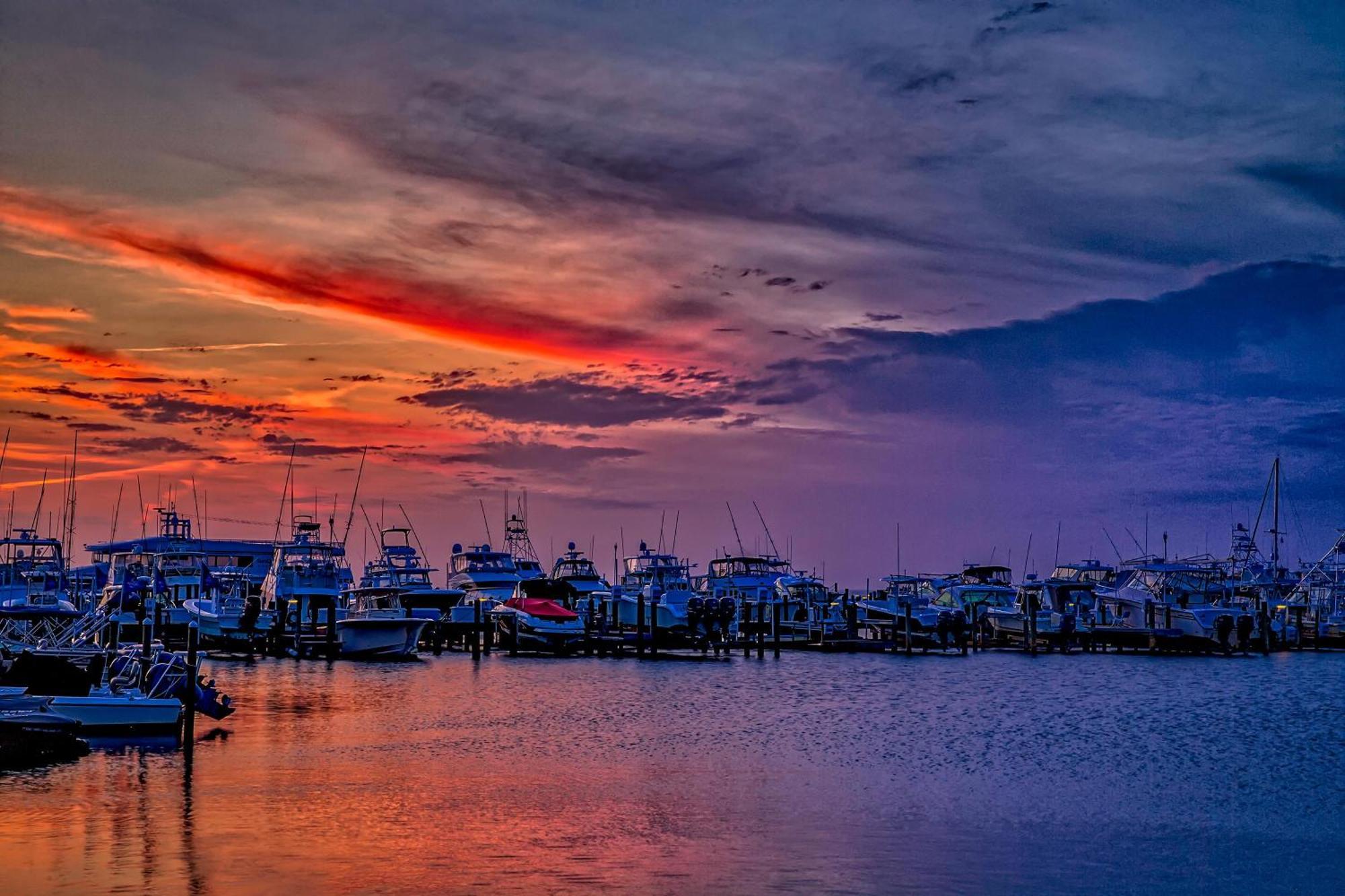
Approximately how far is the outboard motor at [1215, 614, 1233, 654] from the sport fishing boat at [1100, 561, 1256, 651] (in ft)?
0.13

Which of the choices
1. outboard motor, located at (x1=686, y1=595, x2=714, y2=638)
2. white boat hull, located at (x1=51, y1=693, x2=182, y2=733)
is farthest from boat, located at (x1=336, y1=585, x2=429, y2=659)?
white boat hull, located at (x1=51, y1=693, x2=182, y2=733)

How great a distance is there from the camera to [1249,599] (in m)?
108

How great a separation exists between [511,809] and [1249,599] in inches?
3725

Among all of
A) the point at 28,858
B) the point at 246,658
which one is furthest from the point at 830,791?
the point at 246,658

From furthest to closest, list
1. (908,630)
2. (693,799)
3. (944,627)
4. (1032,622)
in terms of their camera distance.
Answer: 1. (944,627)
2. (1032,622)
3. (908,630)
4. (693,799)

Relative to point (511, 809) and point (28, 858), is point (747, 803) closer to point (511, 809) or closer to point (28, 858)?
point (511, 809)

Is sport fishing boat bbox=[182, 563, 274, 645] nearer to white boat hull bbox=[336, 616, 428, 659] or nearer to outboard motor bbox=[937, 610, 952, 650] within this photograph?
white boat hull bbox=[336, 616, 428, 659]

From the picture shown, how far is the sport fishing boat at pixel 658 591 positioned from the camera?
324ft

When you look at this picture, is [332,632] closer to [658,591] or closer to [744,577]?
[658,591]

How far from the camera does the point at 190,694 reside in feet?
120

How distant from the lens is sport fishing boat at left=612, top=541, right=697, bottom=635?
9869cm

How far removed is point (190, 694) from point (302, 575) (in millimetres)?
52049

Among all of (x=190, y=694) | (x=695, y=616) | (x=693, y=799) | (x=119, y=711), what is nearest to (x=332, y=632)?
(x=695, y=616)

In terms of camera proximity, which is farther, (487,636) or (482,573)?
(482,573)
